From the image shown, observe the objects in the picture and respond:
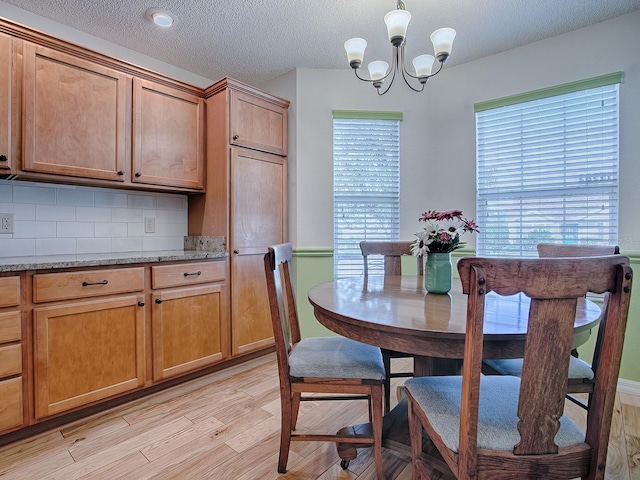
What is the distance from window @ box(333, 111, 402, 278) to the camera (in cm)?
306

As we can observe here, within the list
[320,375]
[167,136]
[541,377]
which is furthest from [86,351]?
[541,377]

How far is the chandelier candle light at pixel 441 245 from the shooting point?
1.51 metres

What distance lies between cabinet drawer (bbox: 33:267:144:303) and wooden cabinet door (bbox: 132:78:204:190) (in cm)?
72

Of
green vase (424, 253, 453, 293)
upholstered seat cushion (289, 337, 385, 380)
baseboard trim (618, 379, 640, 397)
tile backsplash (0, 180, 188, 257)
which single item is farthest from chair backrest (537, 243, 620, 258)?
tile backsplash (0, 180, 188, 257)

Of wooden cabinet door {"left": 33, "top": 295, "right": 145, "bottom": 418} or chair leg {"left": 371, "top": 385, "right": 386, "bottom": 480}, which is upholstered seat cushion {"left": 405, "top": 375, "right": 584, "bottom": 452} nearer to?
chair leg {"left": 371, "top": 385, "right": 386, "bottom": 480}

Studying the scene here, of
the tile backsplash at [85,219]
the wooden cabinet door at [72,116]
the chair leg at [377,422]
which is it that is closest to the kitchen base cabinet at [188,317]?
the tile backsplash at [85,219]

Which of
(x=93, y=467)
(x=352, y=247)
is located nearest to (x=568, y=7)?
(x=352, y=247)

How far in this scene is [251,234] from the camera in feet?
8.86

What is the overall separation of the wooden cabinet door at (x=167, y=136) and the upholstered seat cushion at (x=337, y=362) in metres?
1.67

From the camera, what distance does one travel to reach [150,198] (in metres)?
2.69

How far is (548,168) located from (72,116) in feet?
10.7

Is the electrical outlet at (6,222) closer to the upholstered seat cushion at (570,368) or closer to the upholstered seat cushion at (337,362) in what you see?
the upholstered seat cushion at (337,362)

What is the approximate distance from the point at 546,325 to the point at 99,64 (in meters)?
2.68

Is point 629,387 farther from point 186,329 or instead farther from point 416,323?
point 186,329
